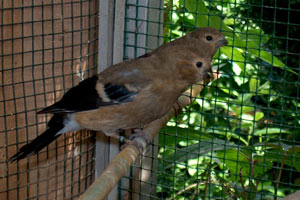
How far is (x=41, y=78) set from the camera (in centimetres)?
264

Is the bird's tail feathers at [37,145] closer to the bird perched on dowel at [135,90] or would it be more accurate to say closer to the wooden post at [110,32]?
the bird perched on dowel at [135,90]

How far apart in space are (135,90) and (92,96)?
21 centimetres

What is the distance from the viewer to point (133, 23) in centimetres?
292

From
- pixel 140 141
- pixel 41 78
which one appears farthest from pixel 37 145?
pixel 140 141

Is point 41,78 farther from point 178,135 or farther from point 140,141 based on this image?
point 178,135

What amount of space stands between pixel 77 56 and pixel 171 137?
0.68 m

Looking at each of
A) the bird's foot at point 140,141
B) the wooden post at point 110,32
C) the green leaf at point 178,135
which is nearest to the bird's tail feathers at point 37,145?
the bird's foot at point 140,141

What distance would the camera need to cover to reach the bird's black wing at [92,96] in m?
2.50

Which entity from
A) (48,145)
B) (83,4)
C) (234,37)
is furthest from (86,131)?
(234,37)

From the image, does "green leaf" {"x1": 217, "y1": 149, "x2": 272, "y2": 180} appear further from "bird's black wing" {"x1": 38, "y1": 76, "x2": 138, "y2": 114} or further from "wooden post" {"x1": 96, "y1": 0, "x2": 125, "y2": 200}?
"wooden post" {"x1": 96, "y1": 0, "x2": 125, "y2": 200}

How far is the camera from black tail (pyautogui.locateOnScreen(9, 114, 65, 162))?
2.48 m

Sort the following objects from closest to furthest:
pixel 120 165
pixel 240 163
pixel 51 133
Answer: pixel 120 165
pixel 51 133
pixel 240 163

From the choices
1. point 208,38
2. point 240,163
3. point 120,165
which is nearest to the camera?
point 120,165

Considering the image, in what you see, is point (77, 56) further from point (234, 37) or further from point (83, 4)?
point (234, 37)
